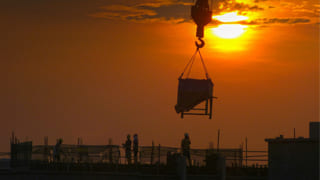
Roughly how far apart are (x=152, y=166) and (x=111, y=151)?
3047mm

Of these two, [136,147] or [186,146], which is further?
[136,147]

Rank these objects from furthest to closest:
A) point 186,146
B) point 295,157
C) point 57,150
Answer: point 57,150, point 186,146, point 295,157

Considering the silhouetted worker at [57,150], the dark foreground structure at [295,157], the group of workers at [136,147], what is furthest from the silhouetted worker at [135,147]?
the dark foreground structure at [295,157]

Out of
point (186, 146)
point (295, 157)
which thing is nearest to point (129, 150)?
point (186, 146)

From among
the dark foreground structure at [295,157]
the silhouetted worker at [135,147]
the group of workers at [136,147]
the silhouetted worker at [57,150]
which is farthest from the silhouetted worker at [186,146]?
the silhouetted worker at [57,150]

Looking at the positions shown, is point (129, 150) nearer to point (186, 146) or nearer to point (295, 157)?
point (186, 146)

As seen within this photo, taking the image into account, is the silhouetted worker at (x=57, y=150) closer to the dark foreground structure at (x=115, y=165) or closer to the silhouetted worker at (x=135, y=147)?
the dark foreground structure at (x=115, y=165)

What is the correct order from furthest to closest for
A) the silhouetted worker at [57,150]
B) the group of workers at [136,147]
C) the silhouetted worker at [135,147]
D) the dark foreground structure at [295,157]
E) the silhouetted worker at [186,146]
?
the silhouetted worker at [57,150] < the silhouetted worker at [135,147] < the group of workers at [136,147] < the silhouetted worker at [186,146] < the dark foreground structure at [295,157]

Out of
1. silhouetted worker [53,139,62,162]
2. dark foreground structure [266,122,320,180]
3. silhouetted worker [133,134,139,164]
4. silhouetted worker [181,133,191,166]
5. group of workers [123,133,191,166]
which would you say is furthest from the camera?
silhouetted worker [53,139,62,162]

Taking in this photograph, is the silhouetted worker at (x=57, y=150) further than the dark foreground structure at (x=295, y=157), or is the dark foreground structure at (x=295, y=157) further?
the silhouetted worker at (x=57, y=150)

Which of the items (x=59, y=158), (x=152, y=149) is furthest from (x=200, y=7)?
(x=59, y=158)

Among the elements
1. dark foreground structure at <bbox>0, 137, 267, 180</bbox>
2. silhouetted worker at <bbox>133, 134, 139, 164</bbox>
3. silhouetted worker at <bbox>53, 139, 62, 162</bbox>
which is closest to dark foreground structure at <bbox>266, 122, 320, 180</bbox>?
dark foreground structure at <bbox>0, 137, 267, 180</bbox>

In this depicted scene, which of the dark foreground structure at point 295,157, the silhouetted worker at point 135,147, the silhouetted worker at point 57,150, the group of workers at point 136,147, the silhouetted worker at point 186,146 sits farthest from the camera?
the silhouetted worker at point 57,150

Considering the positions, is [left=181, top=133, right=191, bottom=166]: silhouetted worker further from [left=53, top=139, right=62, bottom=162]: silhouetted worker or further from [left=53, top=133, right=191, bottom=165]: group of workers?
[left=53, top=139, right=62, bottom=162]: silhouetted worker
